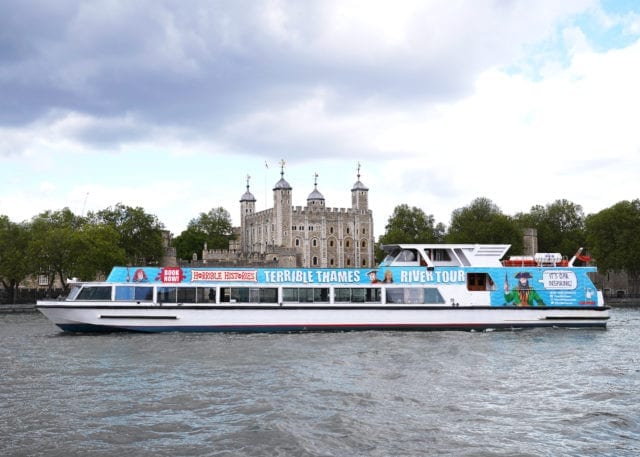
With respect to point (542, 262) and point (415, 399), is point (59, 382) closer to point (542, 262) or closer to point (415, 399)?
point (415, 399)

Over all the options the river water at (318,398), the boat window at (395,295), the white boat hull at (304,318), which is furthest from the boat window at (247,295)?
the boat window at (395,295)

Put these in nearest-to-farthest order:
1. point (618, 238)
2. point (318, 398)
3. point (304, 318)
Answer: point (318, 398)
point (304, 318)
point (618, 238)

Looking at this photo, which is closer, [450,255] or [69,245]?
[450,255]

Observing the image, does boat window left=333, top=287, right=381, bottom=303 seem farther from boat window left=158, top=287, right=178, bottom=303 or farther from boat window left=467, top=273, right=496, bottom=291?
boat window left=158, top=287, right=178, bottom=303

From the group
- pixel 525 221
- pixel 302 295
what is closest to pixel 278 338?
pixel 302 295

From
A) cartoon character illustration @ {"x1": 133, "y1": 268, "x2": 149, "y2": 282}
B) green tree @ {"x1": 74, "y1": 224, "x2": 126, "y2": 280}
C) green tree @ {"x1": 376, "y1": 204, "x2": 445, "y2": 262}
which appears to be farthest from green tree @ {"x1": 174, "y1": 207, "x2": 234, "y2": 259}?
cartoon character illustration @ {"x1": 133, "y1": 268, "x2": 149, "y2": 282}

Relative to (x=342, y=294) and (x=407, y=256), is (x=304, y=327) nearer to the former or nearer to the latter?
(x=342, y=294)

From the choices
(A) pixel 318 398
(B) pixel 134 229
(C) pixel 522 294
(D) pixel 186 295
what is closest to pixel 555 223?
(B) pixel 134 229

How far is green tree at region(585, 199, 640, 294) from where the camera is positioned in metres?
79.1

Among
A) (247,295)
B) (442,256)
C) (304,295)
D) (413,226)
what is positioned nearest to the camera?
(247,295)

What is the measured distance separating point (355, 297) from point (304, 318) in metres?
2.97

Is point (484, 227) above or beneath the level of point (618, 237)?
above

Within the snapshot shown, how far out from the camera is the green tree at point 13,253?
6550 centimetres

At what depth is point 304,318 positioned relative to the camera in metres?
36.6
